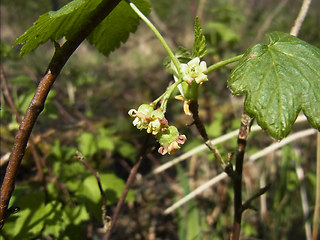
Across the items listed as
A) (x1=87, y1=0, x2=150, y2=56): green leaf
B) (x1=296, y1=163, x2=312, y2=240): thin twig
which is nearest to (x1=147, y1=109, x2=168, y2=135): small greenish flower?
(x1=87, y1=0, x2=150, y2=56): green leaf

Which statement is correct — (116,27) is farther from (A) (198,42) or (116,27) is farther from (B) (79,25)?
(A) (198,42)

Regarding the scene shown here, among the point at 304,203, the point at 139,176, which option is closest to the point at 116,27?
the point at 139,176

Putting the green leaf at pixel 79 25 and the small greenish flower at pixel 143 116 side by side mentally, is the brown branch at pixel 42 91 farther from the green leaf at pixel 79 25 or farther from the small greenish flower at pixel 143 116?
the small greenish flower at pixel 143 116

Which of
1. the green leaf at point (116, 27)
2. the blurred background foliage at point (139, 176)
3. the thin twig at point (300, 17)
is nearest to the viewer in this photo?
the green leaf at point (116, 27)

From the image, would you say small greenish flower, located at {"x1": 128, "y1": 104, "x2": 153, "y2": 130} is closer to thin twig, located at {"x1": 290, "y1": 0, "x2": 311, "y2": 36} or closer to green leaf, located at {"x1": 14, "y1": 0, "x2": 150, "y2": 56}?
green leaf, located at {"x1": 14, "y1": 0, "x2": 150, "y2": 56}

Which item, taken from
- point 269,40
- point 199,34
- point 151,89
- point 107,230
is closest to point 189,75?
point 199,34

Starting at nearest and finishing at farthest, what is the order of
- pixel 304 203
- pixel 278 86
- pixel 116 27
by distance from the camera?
pixel 278 86, pixel 116 27, pixel 304 203

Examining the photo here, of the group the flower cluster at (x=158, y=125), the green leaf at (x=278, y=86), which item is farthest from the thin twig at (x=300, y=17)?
the flower cluster at (x=158, y=125)
